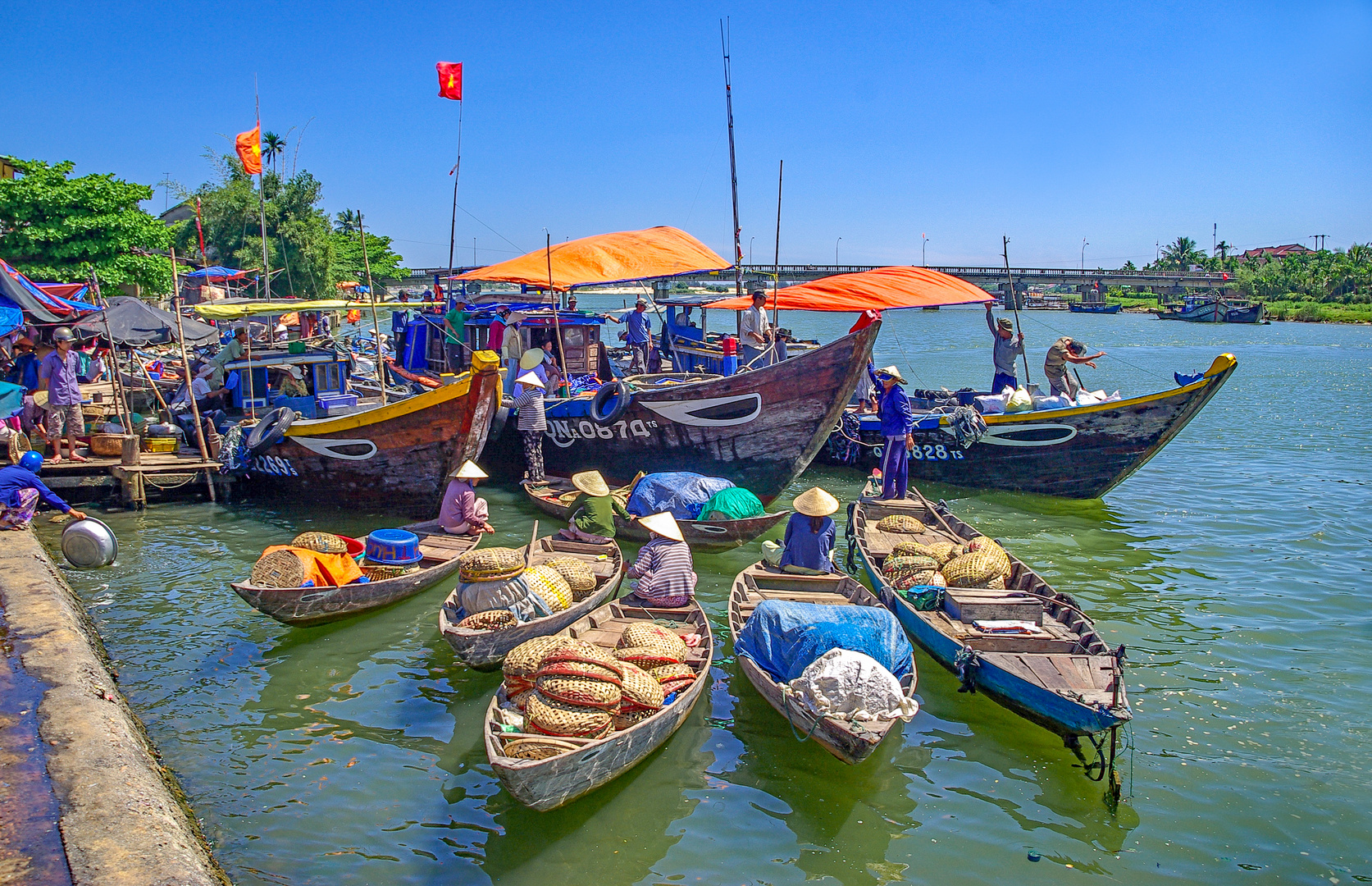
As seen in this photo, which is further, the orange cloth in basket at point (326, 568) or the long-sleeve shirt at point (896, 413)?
the long-sleeve shirt at point (896, 413)

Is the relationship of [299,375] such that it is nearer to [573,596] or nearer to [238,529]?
[238,529]

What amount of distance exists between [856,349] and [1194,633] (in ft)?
15.9

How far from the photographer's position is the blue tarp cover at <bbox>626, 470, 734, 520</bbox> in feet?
34.9

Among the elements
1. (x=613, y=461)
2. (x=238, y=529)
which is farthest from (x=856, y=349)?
(x=238, y=529)

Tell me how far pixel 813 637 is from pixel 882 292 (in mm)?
8780

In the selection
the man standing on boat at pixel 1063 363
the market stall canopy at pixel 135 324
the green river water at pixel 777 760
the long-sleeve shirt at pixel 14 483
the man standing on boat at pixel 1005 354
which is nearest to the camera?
the green river water at pixel 777 760

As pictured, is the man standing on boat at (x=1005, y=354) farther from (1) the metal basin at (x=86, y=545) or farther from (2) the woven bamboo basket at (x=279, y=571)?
(1) the metal basin at (x=86, y=545)

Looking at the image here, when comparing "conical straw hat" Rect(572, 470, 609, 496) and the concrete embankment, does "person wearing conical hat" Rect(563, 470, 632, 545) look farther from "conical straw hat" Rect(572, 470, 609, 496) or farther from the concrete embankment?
the concrete embankment

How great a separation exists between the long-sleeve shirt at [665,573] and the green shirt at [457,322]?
8751 millimetres

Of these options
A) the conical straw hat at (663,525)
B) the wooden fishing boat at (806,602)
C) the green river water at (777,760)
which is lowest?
the green river water at (777,760)

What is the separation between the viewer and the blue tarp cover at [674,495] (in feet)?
34.9

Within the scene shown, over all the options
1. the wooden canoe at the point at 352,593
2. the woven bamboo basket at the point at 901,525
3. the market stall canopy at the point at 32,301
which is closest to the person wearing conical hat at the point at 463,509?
the wooden canoe at the point at 352,593

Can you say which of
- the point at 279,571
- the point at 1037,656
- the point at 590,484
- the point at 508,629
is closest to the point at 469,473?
the point at 590,484

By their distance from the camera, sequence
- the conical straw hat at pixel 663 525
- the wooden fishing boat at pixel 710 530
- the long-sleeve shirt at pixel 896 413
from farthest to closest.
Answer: the long-sleeve shirt at pixel 896 413, the wooden fishing boat at pixel 710 530, the conical straw hat at pixel 663 525
